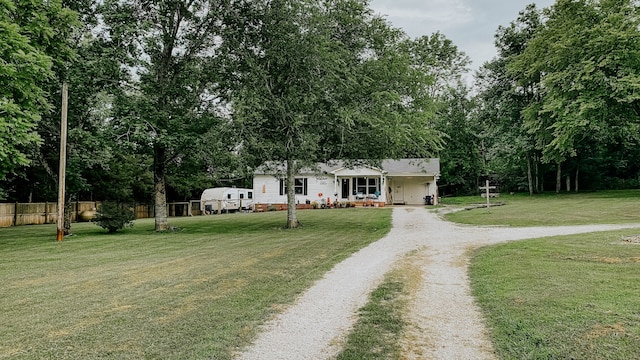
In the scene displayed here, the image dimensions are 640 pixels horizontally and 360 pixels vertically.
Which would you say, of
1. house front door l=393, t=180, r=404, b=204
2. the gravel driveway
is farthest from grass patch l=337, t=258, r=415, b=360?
house front door l=393, t=180, r=404, b=204

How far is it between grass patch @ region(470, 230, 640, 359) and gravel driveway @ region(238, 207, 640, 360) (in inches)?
10.6

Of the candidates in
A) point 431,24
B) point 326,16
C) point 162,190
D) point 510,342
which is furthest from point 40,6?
point 431,24

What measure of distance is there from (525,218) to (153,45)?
1691 cm

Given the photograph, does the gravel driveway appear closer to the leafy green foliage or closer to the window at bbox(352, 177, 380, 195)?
the leafy green foliage

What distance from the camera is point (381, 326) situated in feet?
15.4

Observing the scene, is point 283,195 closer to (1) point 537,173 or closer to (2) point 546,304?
(1) point 537,173

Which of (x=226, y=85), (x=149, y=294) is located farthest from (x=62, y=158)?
(x=149, y=294)

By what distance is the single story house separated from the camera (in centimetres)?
3353

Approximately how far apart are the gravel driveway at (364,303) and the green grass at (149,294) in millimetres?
310

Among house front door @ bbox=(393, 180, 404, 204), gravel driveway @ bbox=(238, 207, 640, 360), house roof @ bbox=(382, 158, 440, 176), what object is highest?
house roof @ bbox=(382, 158, 440, 176)

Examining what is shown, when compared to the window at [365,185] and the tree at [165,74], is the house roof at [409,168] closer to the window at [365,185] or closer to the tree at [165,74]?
the window at [365,185]

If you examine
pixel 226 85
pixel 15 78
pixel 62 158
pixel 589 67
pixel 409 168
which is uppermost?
pixel 589 67

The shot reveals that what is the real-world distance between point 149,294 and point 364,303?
10.6 feet

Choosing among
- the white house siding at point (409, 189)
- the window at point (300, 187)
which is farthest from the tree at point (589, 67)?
the window at point (300, 187)
